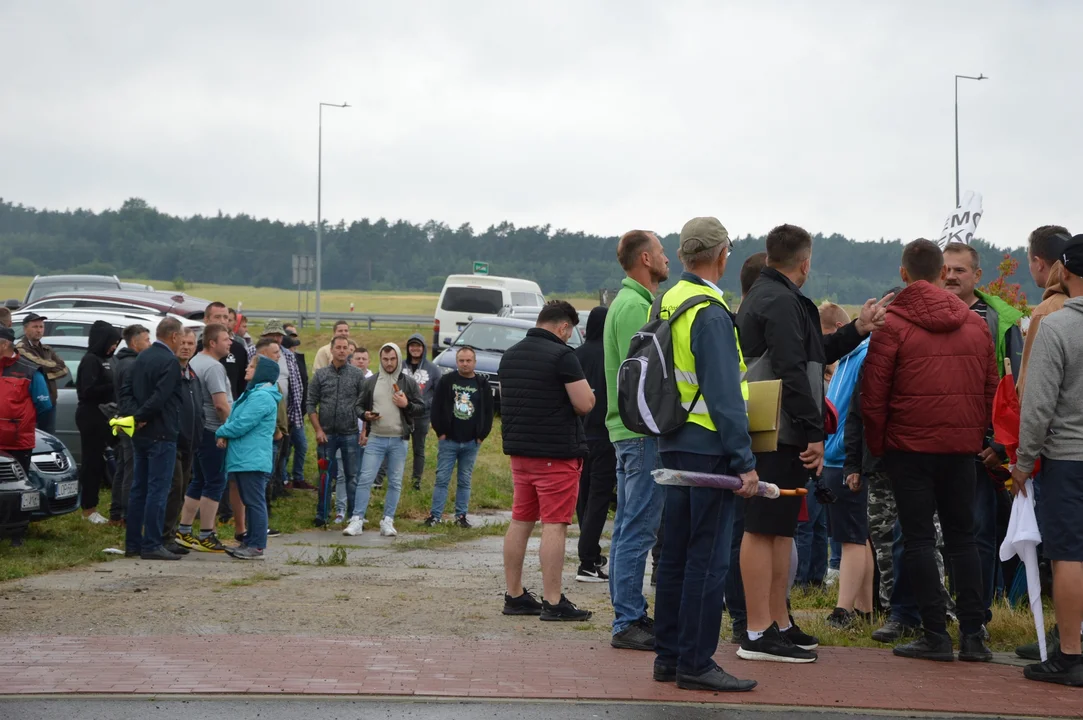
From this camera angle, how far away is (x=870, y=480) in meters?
7.39

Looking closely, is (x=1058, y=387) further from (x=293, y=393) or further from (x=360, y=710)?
(x=293, y=393)

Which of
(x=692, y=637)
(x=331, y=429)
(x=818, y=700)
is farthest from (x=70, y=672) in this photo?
(x=331, y=429)

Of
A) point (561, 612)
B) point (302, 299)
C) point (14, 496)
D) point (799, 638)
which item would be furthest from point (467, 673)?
point (302, 299)

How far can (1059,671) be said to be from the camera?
20.3 feet

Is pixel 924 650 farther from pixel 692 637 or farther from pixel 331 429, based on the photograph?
pixel 331 429

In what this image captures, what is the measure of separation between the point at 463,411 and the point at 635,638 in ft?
22.0

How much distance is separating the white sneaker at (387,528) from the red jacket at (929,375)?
6.90m

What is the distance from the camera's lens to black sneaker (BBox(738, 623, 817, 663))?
256 inches

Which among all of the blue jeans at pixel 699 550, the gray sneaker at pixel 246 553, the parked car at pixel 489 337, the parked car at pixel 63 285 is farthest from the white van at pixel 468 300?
the blue jeans at pixel 699 550

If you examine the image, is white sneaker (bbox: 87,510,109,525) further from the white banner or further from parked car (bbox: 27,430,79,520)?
the white banner

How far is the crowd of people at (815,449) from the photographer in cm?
585

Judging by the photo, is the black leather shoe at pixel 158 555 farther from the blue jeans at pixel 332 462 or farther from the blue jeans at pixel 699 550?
the blue jeans at pixel 699 550

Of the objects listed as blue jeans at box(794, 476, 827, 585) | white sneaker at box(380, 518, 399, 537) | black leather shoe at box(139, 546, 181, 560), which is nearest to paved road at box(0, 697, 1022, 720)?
blue jeans at box(794, 476, 827, 585)

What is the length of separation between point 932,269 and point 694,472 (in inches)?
77.2
